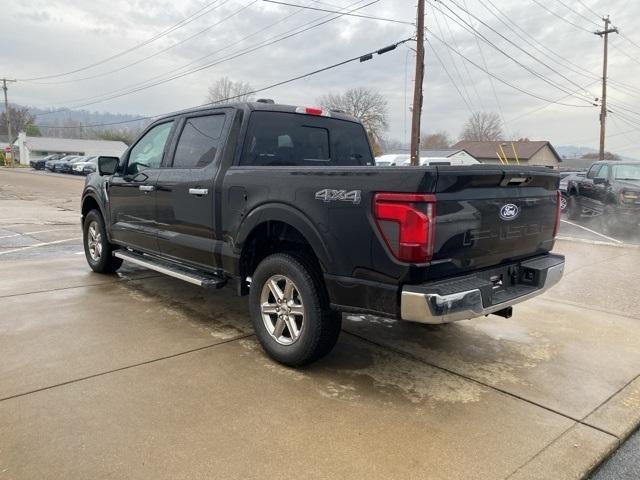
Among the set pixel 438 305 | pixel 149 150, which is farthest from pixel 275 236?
pixel 149 150

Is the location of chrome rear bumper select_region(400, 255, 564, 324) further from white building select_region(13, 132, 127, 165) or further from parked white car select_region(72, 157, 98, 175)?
white building select_region(13, 132, 127, 165)

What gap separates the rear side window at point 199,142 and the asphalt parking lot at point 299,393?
150 centimetres

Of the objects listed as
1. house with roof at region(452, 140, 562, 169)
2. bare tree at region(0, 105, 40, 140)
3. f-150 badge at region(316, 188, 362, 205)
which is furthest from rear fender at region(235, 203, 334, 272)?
bare tree at region(0, 105, 40, 140)

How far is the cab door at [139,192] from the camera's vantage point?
5196mm

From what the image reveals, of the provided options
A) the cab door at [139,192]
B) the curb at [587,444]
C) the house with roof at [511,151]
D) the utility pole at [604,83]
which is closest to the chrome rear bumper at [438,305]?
the curb at [587,444]

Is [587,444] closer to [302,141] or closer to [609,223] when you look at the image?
[302,141]

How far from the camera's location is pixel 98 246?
6.62 metres

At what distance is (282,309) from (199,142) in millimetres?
1886

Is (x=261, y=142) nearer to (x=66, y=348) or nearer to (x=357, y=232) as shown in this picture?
(x=357, y=232)

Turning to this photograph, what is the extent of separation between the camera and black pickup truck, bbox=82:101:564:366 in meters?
3.04

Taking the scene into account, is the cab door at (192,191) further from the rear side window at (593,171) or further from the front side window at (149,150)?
the rear side window at (593,171)

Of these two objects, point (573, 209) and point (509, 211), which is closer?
point (509, 211)

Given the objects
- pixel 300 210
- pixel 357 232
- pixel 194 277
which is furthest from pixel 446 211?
pixel 194 277

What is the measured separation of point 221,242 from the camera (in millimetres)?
4277
